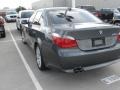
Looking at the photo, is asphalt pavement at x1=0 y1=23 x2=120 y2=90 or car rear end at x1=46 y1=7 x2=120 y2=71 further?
asphalt pavement at x1=0 y1=23 x2=120 y2=90

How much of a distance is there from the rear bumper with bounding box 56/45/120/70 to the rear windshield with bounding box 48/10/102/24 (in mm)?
1242

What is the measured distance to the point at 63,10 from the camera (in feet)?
20.5

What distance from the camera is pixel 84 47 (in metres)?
4.73

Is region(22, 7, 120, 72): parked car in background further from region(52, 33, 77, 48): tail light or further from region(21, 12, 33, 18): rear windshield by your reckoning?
region(21, 12, 33, 18): rear windshield

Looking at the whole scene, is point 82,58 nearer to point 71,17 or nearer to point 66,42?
point 66,42

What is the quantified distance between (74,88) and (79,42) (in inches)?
37.9

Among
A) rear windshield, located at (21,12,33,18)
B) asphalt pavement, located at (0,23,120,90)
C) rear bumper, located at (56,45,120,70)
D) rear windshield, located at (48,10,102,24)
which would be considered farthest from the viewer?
rear windshield, located at (21,12,33,18)

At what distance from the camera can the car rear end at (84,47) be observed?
15.3 ft

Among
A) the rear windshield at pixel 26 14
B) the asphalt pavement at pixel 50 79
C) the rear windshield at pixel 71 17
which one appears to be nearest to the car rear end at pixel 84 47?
the asphalt pavement at pixel 50 79

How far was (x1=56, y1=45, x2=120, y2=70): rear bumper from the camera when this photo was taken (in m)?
4.62

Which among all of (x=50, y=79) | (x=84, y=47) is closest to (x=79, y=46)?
(x=84, y=47)

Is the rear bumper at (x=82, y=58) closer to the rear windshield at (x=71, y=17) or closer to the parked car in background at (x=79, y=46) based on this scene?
the parked car in background at (x=79, y=46)

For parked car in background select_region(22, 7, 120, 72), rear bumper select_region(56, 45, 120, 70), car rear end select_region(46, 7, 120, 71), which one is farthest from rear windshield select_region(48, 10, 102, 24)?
rear bumper select_region(56, 45, 120, 70)

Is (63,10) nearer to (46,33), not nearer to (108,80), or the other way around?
(46,33)
